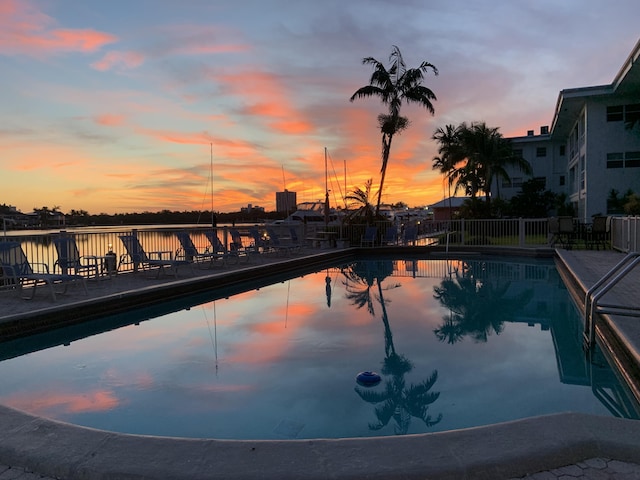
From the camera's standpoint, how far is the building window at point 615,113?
21156 millimetres

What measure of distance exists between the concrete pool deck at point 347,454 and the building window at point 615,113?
74.7 feet

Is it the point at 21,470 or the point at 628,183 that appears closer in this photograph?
the point at 21,470

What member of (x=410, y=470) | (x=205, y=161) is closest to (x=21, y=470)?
(x=410, y=470)

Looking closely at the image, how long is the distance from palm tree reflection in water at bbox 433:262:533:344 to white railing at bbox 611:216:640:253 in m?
3.50

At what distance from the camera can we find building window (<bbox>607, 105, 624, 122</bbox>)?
21.2m

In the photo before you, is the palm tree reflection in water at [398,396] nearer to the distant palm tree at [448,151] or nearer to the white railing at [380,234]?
the white railing at [380,234]

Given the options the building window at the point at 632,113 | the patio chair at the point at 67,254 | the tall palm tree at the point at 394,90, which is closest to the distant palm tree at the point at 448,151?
the tall palm tree at the point at 394,90

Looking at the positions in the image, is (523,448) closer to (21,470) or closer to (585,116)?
(21,470)

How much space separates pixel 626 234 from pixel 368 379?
1149cm

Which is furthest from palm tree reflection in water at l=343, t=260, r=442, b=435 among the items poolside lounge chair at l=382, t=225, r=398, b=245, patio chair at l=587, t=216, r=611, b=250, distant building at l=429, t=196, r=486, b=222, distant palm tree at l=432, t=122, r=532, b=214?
distant building at l=429, t=196, r=486, b=222

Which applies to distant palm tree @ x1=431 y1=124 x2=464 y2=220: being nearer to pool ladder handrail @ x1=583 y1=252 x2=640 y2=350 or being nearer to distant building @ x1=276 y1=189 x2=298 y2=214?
distant building @ x1=276 y1=189 x2=298 y2=214

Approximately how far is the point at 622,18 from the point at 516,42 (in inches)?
139

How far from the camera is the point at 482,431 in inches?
109

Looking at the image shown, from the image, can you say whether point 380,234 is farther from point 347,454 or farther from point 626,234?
point 347,454
